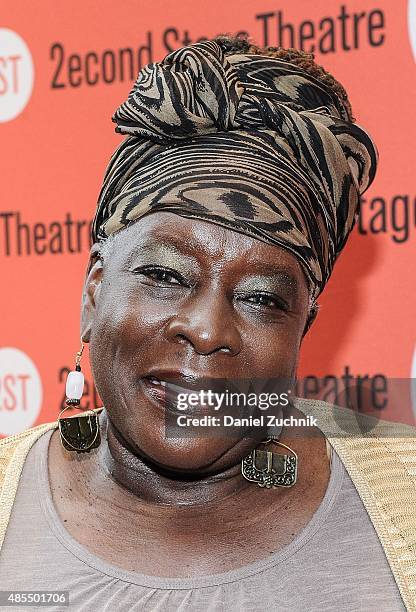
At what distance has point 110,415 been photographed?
1127 mm

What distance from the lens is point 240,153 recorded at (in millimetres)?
1112

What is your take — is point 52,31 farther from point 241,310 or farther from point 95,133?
point 241,310

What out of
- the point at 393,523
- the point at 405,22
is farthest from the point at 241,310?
the point at 405,22

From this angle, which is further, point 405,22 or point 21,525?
point 405,22

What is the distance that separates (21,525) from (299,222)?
493 millimetres

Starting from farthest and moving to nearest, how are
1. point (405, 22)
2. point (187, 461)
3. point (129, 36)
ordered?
1. point (129, 36)
2. point (405, 22)
3. point (187, 461)

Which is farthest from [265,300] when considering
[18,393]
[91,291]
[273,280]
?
[18,393]

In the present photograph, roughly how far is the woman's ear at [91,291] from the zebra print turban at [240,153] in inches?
1.1

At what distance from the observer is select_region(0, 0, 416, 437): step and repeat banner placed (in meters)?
1.62

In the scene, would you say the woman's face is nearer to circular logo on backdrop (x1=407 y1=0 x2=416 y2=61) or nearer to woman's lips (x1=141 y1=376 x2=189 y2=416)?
woman's lips (x1=141 y1=376 x2=189 y2=416)

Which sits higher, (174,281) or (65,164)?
(65,164)

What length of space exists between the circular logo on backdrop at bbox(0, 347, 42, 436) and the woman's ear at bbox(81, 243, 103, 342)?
0.73 metres

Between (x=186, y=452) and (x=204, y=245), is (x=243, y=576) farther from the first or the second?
(x=204, y=245)

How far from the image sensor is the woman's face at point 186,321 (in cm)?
104
